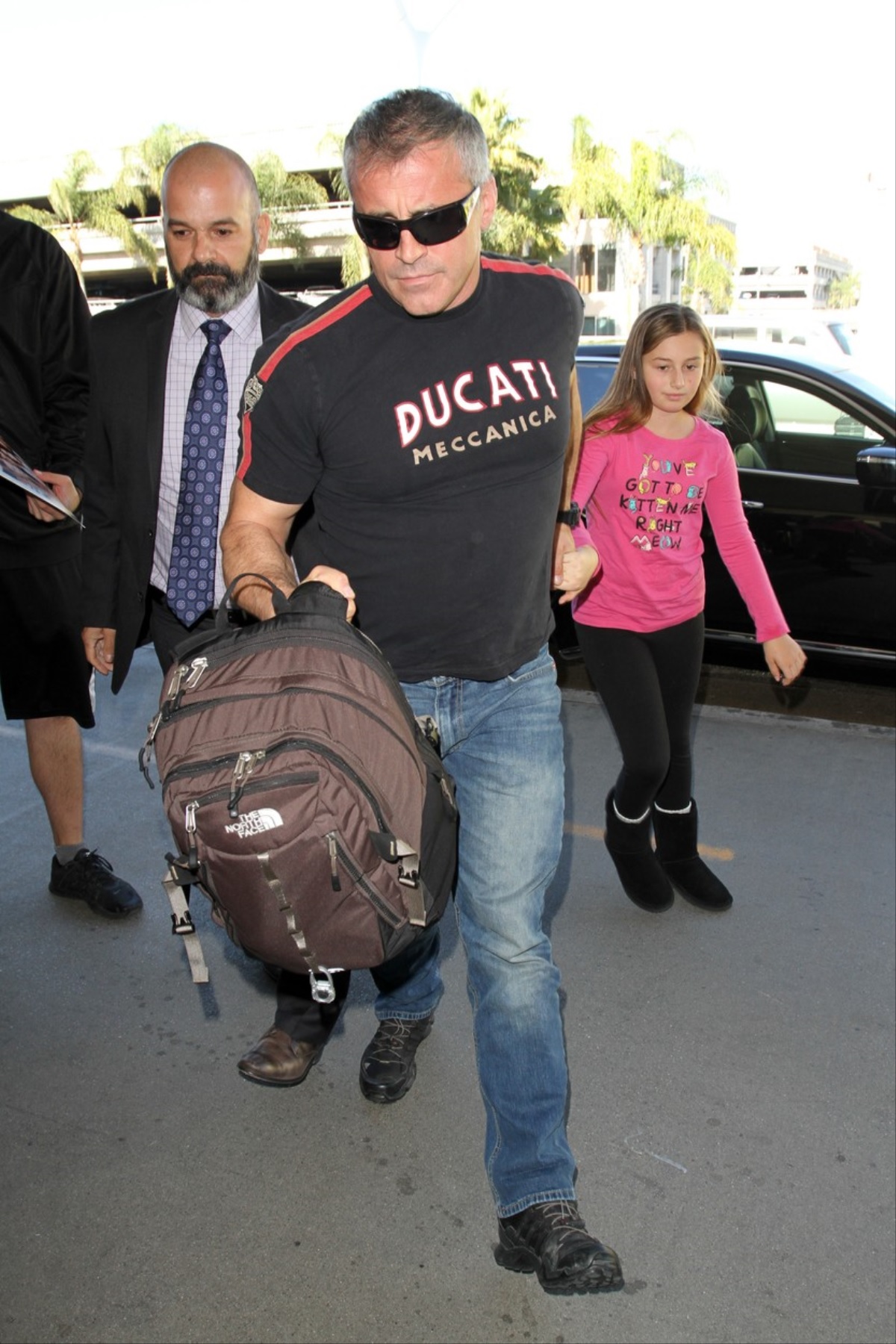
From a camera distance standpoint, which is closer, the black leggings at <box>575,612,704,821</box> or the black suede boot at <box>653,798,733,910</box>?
the black leggings at <box>575,612,704,821</box>

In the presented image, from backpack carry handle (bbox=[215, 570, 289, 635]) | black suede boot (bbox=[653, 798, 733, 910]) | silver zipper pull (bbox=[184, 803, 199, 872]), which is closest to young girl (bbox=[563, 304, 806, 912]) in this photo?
black suede boot (bbox=[653, 798, 733, 910])

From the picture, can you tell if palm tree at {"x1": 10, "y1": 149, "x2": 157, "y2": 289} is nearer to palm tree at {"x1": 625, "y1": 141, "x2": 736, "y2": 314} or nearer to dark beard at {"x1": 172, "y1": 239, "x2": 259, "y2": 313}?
palm tree at {"x1": 625, "y1": 141, "x2": 736, "y2": 314}

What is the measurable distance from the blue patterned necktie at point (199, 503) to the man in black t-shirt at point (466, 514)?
80 cm

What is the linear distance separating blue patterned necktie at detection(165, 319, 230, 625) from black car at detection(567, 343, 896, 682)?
359 cm

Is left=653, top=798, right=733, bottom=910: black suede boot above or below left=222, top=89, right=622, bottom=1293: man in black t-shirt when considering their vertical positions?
below

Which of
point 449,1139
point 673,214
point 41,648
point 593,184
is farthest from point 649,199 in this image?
point 449,1139

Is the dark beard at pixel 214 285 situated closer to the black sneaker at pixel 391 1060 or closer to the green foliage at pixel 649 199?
the black sneaker at pixel 391 1060

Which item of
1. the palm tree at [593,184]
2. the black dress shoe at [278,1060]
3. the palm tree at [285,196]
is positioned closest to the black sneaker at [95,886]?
the black dress shoe at [278,1060]

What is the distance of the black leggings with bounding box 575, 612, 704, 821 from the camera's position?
154 inches

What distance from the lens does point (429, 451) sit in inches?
92.5

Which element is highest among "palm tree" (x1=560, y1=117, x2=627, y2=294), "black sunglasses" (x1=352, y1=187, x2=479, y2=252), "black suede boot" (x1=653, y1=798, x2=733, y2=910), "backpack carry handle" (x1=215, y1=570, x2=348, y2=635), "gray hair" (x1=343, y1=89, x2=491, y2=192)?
"palm tree" (x1=560, y1=117, x2=627, y2=294)

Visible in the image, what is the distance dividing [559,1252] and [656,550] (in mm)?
2273

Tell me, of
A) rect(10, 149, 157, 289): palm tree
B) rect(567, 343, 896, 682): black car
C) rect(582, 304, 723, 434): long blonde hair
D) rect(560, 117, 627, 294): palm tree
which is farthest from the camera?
rect(10, 149, 157, 289): palm tree

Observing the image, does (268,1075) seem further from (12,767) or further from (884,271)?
(884,271)
